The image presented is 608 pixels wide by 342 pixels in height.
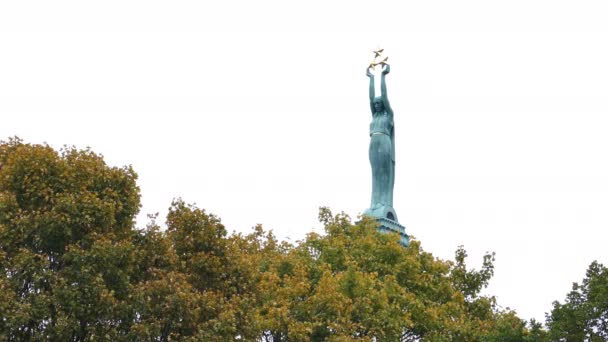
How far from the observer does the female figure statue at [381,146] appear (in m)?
40.1

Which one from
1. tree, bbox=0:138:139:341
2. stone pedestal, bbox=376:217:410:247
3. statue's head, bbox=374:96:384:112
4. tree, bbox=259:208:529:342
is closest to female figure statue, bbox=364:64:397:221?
statue's head, bbox=374:96:384:112

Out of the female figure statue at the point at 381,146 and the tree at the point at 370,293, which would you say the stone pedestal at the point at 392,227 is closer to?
the female figure statue at the point at 381,146

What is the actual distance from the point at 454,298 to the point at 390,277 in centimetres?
308

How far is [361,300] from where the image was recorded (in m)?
25.7

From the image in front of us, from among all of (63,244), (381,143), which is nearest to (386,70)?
(381,143)

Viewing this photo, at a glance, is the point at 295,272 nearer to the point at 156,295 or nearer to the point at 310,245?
the point at 310,245

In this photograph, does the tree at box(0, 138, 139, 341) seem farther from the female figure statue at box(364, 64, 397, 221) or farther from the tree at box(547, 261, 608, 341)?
the female figure statue at box(364, 64, 397, 221)

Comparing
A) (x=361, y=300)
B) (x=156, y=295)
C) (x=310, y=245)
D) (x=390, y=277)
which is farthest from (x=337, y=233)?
(x=156, y=295)

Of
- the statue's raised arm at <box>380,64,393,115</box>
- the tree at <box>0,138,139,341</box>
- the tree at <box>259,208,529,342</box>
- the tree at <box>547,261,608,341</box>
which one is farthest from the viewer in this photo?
the statue's raised arm at <box>380,64,393,115</box>

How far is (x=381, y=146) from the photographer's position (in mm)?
40281

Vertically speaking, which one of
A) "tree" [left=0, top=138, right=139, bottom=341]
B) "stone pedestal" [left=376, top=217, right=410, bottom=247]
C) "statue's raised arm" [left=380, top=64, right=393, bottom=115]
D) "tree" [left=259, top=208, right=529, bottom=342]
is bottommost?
"tree" [left=0, top=138, right=139, bottom=341]

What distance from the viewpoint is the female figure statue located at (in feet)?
132

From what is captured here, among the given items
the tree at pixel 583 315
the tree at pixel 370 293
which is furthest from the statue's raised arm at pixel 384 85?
the tree at pixel 583 315

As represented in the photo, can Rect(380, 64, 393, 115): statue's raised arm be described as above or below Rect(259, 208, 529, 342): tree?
above
